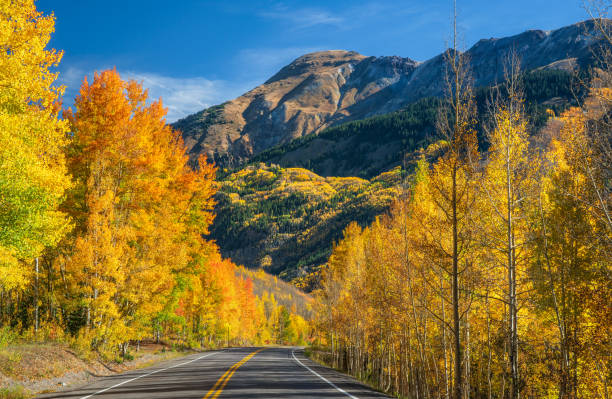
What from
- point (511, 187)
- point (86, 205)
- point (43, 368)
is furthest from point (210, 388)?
point (86, 205)

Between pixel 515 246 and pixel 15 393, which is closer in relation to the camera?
pixel 15 393

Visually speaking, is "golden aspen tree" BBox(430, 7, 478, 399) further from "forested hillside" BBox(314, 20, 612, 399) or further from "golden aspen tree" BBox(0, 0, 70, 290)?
"golden aspen tree" BBox(0, 0, 70, 290)

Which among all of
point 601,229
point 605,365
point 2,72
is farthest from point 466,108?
point 2,72

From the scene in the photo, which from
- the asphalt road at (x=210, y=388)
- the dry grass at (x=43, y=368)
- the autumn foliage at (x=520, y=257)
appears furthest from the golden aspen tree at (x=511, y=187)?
the dry grass at (x=43, y=368)

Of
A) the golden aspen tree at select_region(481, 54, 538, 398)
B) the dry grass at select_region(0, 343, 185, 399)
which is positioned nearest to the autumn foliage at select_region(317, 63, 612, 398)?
the golden aspen tree at select_region(481, 54, 538, 398)

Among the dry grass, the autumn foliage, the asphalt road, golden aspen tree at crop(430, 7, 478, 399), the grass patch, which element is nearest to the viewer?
the grass patch

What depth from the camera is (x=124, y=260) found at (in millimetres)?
23234

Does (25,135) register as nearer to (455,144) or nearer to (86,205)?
(86,205)

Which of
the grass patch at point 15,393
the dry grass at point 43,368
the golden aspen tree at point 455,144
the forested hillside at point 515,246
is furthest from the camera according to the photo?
the dry grass at point 43,368

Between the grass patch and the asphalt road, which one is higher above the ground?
the grass patch

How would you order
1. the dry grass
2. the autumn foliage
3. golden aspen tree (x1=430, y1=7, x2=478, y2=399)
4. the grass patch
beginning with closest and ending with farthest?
the grass patch
golden aspen tree (x1=430, y1=7, x2=478, y2=399)
the autumn foliage
the dry grass

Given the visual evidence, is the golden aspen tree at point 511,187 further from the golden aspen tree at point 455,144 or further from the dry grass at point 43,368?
the dry grass at point 43,368

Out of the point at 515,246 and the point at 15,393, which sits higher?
the point at 515,246

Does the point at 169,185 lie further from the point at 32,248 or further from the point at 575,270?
the point at 575,270
